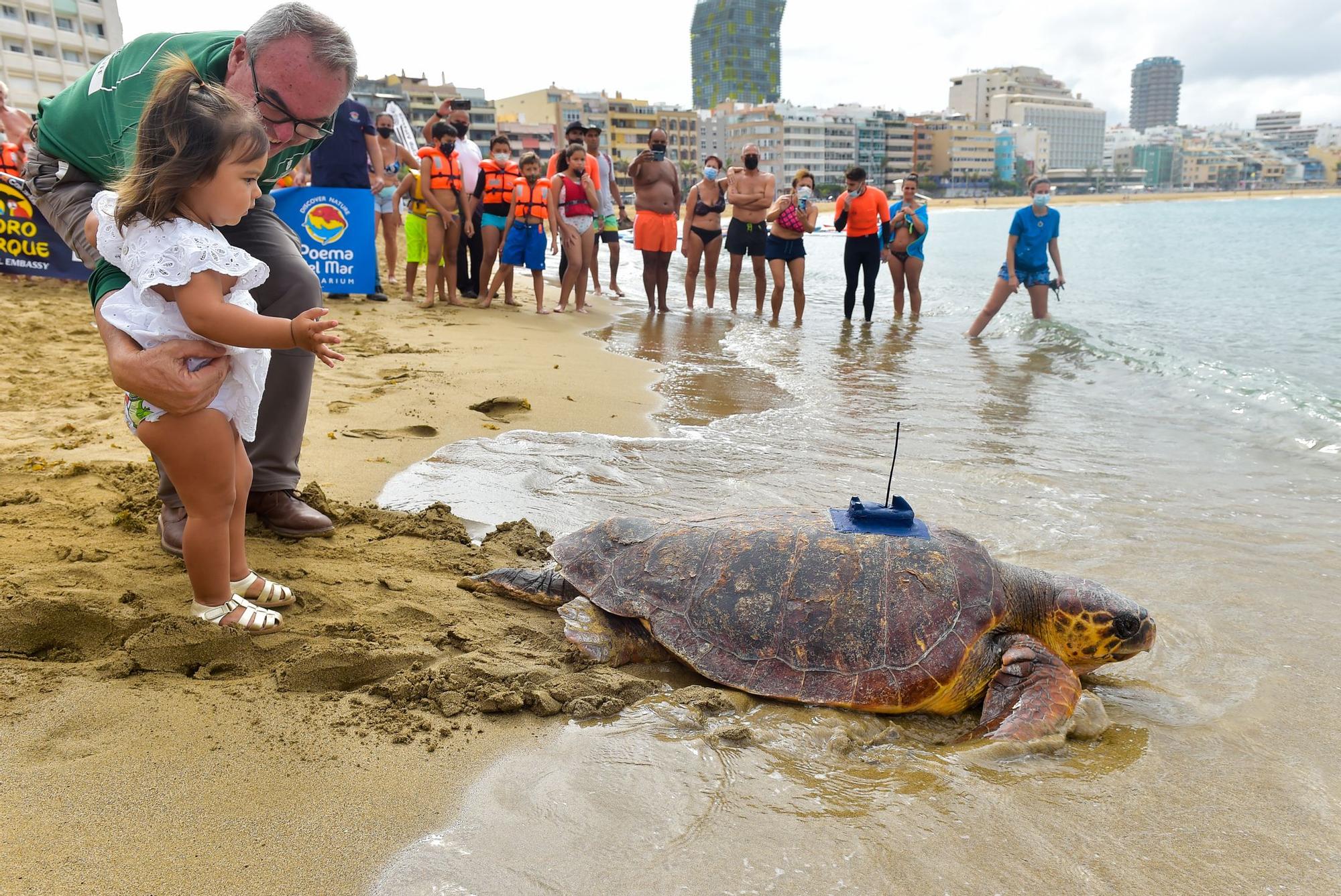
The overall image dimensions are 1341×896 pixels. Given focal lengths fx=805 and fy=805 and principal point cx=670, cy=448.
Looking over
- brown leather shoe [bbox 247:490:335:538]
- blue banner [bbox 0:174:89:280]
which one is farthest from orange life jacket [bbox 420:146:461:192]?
brown leather shoe [bbox 247:490:335:538]

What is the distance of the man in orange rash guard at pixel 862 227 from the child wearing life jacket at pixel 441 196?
169 inches

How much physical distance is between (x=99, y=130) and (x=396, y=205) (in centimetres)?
834

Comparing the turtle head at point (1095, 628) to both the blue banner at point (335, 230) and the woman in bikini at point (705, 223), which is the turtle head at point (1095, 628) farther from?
the woman in bikini at point (705, 223)

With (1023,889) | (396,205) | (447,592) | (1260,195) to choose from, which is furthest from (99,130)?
(1260,195)

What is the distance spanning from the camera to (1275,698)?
7.76 ft

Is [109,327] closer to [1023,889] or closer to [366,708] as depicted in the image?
[366,708]

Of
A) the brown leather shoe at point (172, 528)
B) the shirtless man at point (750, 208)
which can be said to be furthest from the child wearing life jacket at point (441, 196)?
the brown leather shoe at point (172, 528)

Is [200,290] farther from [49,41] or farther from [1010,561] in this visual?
[49,41]

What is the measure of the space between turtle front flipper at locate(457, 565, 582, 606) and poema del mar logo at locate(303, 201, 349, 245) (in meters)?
6.29

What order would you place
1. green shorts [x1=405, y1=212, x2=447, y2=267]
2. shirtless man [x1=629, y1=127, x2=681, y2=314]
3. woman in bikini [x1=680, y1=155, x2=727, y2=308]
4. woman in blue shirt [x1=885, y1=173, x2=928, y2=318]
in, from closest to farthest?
green shorts [x1=405, y1=212, x2=447, y2=267]
shirtless man [x1=629, y1=127, x2=681, y2=314]
woman in blue shirt [x1=885, y1=173, x2=928, y2=318]
woman in bikini [x1=680, y1=155, x2=727, y2=308]

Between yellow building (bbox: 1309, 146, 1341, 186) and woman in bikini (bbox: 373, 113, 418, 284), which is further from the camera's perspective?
yellow building (bbox: 1309, 146, 1341, 186)

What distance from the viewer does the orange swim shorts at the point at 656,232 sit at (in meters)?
9.98

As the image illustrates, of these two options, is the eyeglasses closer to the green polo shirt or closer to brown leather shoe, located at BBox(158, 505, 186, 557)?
the green polo shirt

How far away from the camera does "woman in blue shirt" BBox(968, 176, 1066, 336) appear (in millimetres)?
8633
